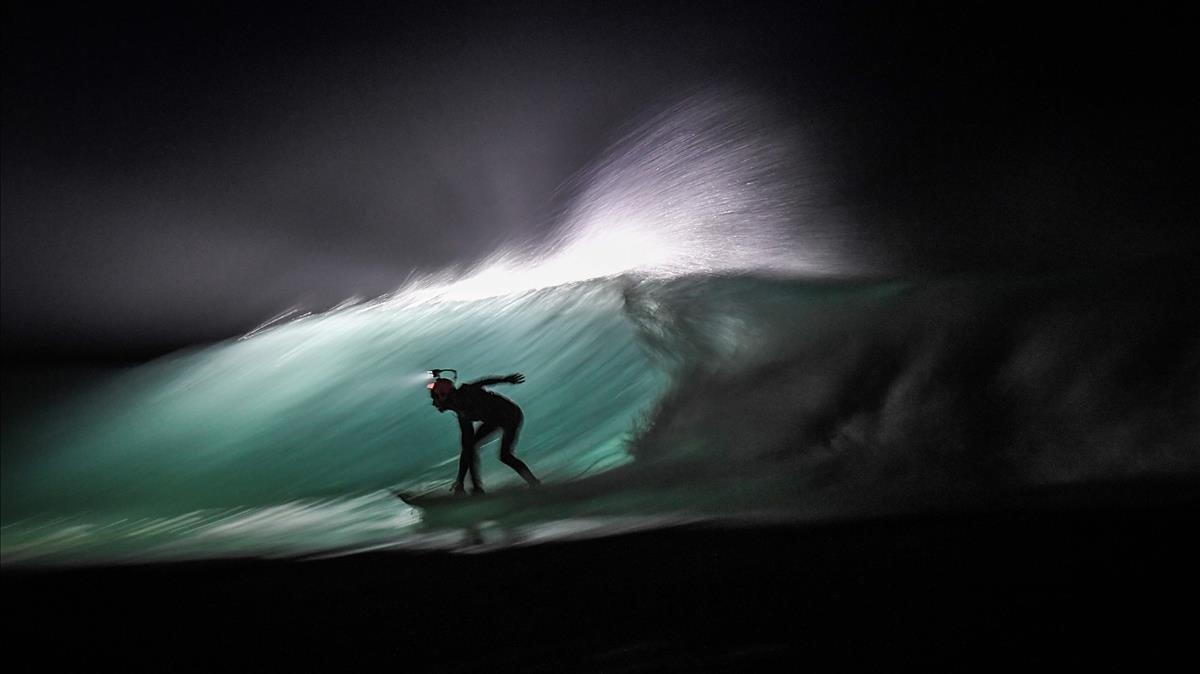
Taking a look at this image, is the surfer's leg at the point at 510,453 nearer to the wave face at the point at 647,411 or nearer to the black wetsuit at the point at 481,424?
the black wetsuit at the point at 481,424

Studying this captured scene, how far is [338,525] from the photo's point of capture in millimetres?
4645

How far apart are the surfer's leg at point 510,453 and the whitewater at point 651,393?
0.12 metres

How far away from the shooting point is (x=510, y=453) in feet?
15.4

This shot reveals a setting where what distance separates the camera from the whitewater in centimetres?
390

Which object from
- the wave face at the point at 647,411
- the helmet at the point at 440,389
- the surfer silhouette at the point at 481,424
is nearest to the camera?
the wave face at the point at 647,411

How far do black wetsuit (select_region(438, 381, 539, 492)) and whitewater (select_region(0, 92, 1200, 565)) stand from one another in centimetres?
24

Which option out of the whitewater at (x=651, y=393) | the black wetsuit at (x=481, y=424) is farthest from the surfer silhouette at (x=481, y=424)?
the whitewater at (x=651, y=393)

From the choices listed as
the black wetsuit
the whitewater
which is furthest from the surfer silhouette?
the whitewater

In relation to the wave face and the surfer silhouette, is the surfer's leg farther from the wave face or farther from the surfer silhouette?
the wave face

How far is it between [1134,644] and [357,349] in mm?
5982

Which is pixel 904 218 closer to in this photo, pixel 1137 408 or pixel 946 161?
pixel 946 161

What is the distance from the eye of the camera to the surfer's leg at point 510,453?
470 centimetres

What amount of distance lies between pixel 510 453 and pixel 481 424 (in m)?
0.19

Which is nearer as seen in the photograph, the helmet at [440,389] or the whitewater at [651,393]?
the whitewater at [651,393]
